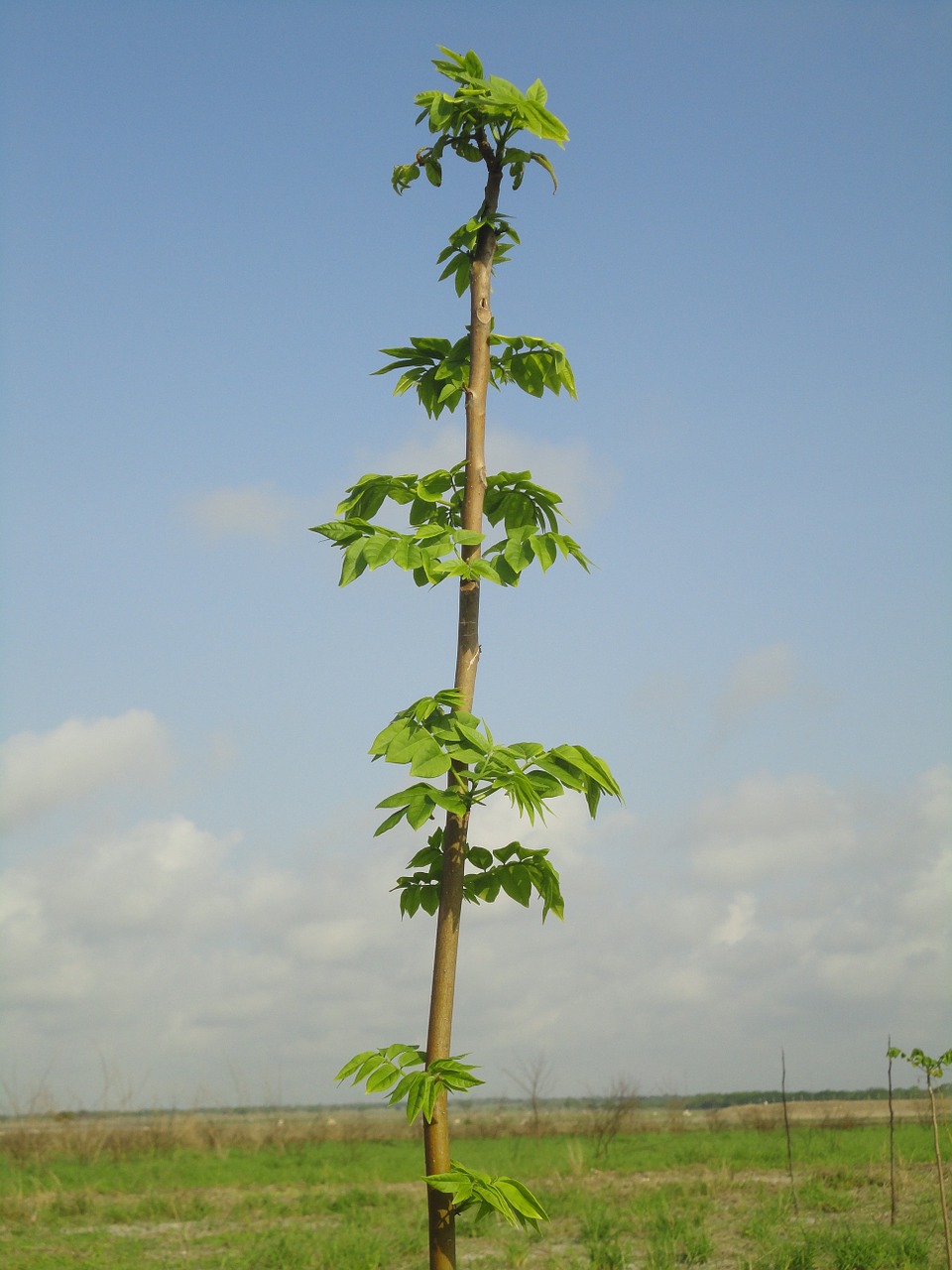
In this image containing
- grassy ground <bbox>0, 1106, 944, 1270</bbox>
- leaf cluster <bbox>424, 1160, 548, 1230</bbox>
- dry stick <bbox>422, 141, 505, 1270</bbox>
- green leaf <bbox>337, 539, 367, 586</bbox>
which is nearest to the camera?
leaf cluster <bbox>424, 1160, 548, 1230</bbox>

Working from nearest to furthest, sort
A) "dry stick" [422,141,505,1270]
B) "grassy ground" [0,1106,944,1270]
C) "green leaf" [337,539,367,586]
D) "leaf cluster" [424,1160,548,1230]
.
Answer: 1. "leaf cluster" [424,1160,548,1230]
2. "dry stick" [422,141,505,1270]
3. "green leaf" [337,539,367,586]
4. "grassy ground" [0,1106,944,1270]

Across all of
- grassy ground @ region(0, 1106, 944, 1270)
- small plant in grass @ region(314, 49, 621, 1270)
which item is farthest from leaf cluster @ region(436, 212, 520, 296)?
grassy ground @ region(0, 1106, 944, 1270)

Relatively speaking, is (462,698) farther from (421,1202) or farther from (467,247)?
(421,1202)

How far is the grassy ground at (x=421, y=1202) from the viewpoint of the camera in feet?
22.9

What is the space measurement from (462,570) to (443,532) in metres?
0.14

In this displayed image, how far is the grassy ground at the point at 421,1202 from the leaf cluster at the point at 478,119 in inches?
256

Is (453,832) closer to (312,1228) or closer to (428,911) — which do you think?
(428,911)

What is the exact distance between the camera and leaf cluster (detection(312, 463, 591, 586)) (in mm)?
2916

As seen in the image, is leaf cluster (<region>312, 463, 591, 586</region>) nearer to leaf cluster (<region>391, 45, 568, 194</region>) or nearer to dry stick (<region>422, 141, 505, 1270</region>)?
dry stick (<region>422, 141, 505, 1270</region>)

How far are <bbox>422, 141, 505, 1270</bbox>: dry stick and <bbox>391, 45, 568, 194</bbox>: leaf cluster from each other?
3 cm

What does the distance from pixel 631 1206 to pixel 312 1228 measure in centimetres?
261

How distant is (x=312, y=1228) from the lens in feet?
27.4

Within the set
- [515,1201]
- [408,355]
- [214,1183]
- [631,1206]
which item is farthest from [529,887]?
[214,1183]

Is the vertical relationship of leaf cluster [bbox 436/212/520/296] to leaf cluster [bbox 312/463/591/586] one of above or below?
above
